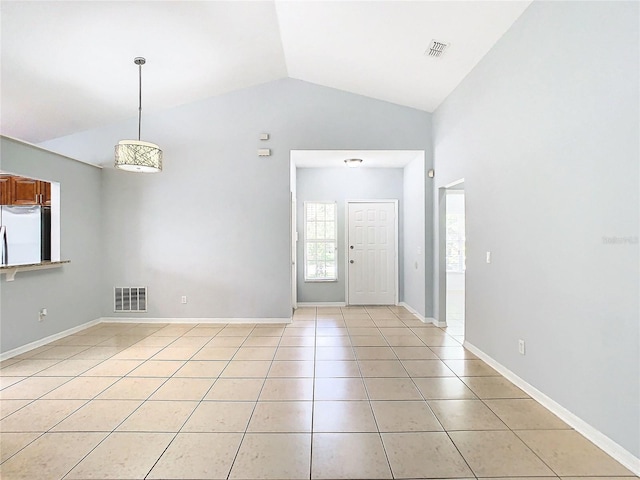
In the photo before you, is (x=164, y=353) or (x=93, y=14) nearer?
(x=93, y=14)

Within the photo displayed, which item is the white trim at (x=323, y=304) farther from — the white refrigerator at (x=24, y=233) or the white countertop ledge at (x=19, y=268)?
the white refrigerator at (x=24, y=233)

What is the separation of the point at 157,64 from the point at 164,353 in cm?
337

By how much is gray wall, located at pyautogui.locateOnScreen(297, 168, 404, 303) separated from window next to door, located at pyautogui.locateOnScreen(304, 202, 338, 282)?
95 millimetres

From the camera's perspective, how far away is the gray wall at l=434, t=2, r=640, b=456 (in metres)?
1.91

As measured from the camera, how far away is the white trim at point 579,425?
188 cm

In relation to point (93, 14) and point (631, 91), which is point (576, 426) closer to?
point (631, 91)

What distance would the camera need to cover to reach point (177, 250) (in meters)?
5.10

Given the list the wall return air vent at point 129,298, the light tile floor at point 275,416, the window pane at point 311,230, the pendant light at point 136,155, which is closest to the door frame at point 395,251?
the window pane at point 311,230

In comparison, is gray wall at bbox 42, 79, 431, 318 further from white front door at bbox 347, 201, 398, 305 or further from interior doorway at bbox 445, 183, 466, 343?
interior doorway at bbox 445, 183, 466, 343

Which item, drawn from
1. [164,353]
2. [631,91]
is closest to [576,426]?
[631,91]

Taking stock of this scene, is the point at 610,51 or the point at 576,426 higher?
the point at 610,51

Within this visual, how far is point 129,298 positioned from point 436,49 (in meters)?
5.31

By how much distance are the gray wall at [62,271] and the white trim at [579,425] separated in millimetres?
5130

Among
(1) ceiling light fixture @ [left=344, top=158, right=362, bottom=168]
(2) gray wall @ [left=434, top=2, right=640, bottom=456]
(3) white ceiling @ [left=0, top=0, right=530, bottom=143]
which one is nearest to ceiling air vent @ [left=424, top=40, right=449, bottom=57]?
(3) white ceiling @ [left=0, top=0, right=530, bottom=143]
